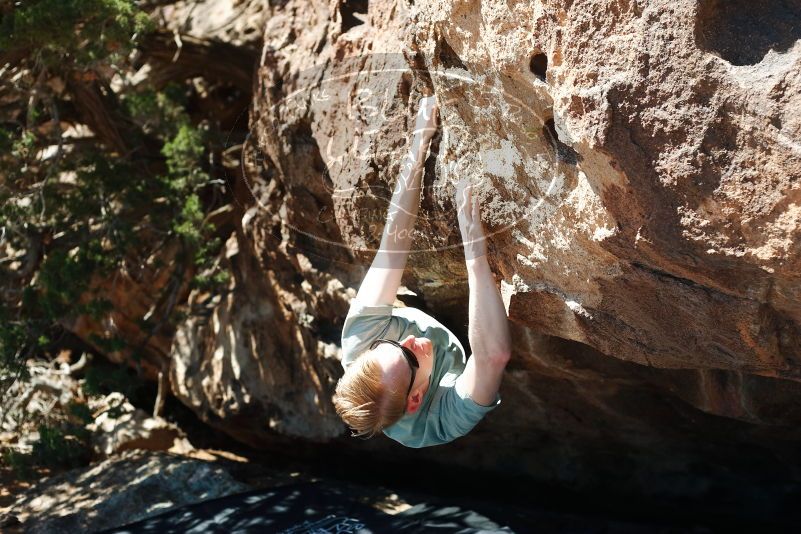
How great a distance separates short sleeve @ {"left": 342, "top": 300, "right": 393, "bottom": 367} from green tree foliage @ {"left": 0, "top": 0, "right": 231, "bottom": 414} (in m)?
1.65

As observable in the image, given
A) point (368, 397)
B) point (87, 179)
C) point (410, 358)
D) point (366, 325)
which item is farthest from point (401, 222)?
point (87, 179)

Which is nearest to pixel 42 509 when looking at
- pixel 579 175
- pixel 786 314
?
pixel 579 175

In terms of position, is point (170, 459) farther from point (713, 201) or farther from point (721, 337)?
point (713, 201)

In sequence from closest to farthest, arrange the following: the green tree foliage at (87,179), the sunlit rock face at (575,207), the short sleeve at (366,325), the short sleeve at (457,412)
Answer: the sunlit rock face at (575,207), the short sleeve at (457,412), the short sleeve at (366,325), the green tree foliage at (87,179)

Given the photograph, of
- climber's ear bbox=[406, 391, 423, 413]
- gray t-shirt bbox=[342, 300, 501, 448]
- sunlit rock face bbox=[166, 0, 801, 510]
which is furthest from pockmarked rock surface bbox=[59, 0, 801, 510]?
climber's ear bbox=[406, 391, 423, 413]

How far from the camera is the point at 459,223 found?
2.93 m

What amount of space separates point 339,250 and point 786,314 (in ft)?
6.33

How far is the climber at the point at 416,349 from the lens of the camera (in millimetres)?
2723

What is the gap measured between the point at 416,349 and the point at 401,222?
1.50ft

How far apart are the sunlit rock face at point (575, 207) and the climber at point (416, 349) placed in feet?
0.28

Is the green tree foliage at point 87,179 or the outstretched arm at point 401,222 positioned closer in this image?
the outstretched arm at point 401,222

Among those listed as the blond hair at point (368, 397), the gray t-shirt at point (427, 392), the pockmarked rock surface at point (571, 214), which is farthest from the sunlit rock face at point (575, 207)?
the blond hair at point (368, 397)

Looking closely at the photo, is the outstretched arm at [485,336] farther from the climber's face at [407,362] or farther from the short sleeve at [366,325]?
the short sleeve at [366,325]

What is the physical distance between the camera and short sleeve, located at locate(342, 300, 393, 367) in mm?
2926
